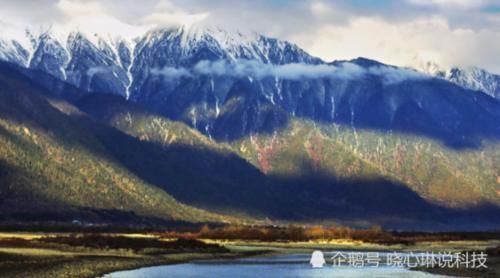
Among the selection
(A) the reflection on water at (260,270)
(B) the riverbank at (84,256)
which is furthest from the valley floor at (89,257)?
(A) the reflection on water at (260,270)

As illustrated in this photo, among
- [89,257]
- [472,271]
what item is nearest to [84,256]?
[89,257]

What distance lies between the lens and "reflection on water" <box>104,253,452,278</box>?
5221 inches

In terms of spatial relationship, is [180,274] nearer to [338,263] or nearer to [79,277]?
[79,277]

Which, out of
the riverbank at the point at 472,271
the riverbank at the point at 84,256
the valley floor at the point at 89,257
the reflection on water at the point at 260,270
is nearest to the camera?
the riverbank at the point at 84,256

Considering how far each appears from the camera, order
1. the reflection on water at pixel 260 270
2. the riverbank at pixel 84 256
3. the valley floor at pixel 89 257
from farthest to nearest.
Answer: the reflection on water at pixel 260 270
the valley floor at pixel 89 257
the riverbank at pixel 84 256

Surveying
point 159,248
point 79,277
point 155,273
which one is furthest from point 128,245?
point 79,277

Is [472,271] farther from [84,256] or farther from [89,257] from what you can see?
[84,256]

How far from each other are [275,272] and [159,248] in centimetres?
5663

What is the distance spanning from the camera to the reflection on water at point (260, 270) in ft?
435

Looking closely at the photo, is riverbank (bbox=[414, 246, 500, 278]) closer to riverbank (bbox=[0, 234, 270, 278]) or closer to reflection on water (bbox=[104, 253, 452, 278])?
reflection on water (bbox=[104, 253, 452, 278])

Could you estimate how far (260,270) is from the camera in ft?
477

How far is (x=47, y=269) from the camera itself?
12169 centimetres

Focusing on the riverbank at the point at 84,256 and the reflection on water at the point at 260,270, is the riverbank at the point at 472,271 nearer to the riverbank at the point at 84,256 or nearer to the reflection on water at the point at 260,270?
A: the reflection on water at the point at 260,270

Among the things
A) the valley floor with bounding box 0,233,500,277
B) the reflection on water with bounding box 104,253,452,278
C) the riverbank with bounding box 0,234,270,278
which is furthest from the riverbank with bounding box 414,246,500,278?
the riverbank with bounding box 0,234,270,278
